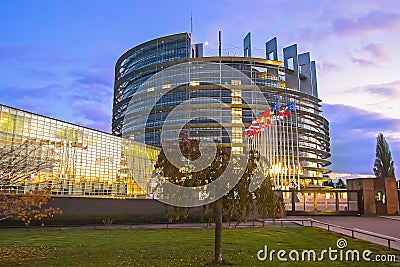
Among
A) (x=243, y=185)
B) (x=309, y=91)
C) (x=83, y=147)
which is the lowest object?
(x=243, y=185)

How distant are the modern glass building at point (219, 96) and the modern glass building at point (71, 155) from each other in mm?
51343

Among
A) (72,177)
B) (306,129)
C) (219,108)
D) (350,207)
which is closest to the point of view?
(72,177)

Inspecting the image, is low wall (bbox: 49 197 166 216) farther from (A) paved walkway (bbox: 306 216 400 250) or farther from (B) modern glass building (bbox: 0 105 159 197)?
(A) paved walkway (bbox: 306 216 400 250)

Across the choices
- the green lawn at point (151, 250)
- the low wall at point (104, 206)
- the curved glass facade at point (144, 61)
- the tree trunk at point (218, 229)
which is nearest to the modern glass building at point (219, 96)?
the curved glass facade at point (144, 61)

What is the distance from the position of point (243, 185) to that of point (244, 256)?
10.5 ft

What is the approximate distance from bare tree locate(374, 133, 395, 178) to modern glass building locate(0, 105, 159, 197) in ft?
175

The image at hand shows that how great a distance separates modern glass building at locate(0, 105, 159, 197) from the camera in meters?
26.2

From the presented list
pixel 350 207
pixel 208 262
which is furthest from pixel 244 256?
pixel 350 207

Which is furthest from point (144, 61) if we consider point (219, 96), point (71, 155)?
point (71, 155)

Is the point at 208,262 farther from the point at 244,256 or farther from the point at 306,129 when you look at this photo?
the point at 306,129

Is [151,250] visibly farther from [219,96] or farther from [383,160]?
[219,96]

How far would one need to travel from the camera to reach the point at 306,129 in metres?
98.9

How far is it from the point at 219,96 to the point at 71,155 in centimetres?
6401

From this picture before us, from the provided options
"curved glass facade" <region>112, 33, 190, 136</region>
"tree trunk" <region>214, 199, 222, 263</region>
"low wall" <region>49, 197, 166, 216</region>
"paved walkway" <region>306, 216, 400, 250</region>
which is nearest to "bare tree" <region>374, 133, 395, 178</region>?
"paved walkway" <region>306, 216, 400, 250</region>
